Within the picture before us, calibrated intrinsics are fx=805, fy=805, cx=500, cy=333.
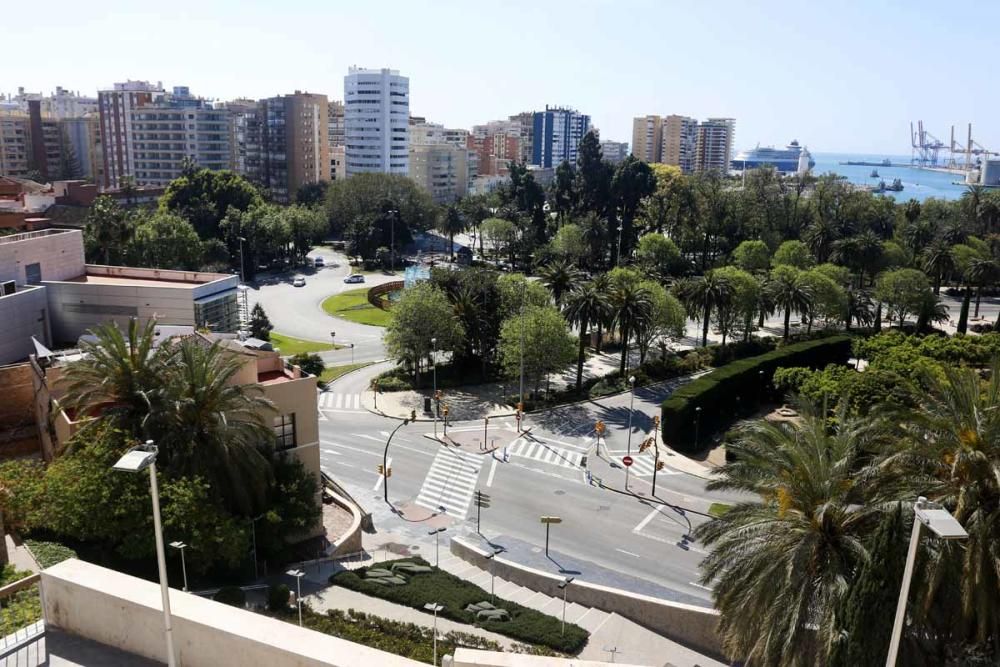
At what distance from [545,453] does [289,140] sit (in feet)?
450

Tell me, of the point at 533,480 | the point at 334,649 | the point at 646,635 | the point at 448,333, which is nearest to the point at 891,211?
the point at 448,333

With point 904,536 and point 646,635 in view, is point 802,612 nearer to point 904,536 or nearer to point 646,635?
point 904,536

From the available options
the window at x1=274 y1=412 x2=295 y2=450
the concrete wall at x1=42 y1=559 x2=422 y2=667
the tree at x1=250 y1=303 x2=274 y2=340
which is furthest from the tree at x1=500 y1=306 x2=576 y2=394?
the concrete wall at x1=42 y1=559 x2=422 y2=667

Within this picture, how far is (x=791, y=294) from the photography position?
7094cm

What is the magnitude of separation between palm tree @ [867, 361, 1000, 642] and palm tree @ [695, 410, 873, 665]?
1.14m

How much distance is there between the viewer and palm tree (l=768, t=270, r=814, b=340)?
70.8m

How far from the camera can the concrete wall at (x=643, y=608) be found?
1083 inches

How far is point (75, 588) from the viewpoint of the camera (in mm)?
11469

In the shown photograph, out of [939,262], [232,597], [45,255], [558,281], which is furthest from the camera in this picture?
[939,262]

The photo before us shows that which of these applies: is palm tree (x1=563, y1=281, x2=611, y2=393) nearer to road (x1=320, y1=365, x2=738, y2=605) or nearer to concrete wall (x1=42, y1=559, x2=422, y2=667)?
road (x1=320, y1=365, x2=738, y2=605)

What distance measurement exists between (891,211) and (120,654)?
404 feet

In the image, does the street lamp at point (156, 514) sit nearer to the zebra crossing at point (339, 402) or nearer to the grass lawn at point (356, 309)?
the zebra crossing at point (339, 402)

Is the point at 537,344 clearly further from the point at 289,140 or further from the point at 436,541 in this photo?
the point at 289,140

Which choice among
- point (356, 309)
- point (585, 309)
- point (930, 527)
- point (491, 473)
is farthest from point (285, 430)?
point (356, 309)
